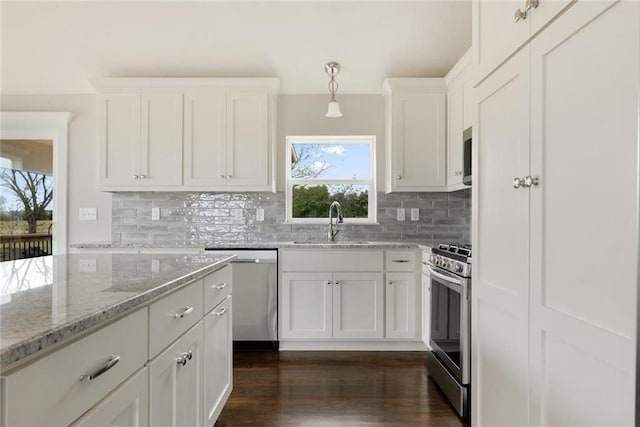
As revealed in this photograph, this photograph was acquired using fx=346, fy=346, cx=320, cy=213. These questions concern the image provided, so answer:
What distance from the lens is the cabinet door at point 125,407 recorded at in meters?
0.76

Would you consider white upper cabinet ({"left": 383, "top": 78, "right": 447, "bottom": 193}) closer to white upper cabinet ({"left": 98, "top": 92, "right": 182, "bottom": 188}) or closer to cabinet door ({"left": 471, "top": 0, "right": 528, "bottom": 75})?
cabinet door ({"left": 471, "top": 0, "right": 528, "bottom": 75})

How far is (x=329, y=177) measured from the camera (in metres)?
3.54

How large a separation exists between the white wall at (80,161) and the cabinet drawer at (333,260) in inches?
78.7

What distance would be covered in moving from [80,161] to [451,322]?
3.66 m

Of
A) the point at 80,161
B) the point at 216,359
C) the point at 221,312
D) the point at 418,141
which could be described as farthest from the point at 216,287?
the point at 80,161

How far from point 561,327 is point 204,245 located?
2.52 m

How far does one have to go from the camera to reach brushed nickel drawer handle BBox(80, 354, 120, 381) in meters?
0.73

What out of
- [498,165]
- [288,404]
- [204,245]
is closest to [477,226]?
[498,165]

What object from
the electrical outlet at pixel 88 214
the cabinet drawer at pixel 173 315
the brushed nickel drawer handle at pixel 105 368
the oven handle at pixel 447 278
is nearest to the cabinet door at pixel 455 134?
the oven handle at pixel 447 278

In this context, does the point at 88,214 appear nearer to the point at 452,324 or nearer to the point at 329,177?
the point at 329,177

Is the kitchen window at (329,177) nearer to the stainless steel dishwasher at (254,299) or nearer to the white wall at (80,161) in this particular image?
the stainless steel dishwasher at (254,299)

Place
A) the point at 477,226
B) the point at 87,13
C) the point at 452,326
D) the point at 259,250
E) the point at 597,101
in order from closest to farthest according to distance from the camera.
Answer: the point at 597,101
the point at 477,226
the point at 452,326
the point at 87,13
the point at 259,250

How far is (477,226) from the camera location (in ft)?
4.94

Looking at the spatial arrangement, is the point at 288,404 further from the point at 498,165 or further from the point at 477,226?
the point at 498,165
